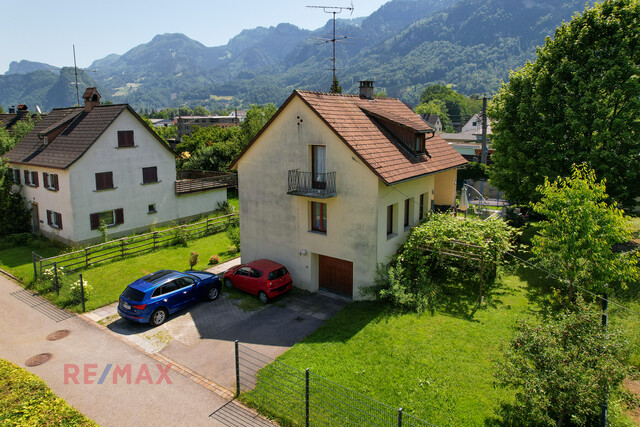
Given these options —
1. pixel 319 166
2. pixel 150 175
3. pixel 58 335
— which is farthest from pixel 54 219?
pixel 319 166

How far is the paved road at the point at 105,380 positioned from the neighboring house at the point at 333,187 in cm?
800

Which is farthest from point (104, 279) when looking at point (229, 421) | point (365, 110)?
point (365, 110)

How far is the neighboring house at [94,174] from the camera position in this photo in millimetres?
26944

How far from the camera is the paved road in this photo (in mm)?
11594

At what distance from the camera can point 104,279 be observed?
2178 centimetres

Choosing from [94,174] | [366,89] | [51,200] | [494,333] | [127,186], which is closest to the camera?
[494,333]

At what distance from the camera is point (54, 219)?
93.2ft

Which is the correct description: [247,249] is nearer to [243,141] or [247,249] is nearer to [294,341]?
[294,341]

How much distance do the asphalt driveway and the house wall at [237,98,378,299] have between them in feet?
5.99

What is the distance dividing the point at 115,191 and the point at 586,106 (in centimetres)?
2842

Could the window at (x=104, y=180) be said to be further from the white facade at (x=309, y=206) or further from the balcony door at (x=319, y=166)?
the balcony door at (x=319, y=166)

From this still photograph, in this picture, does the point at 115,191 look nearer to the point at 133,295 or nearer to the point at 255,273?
the point at 133,295

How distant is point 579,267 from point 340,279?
31.2ft

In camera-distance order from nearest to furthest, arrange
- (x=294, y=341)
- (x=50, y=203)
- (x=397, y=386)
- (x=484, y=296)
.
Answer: (x=397, y=386)
(x=294, y=341)
(x=484, y=296)
(x=50, y=203)
